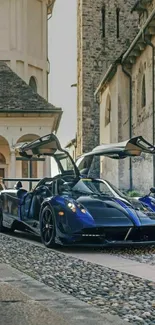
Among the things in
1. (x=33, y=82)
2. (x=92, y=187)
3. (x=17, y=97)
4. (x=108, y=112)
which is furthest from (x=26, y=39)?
(x=92, y=187)

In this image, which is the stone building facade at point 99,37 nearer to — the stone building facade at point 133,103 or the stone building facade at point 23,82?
the stone building facade at point 23,82

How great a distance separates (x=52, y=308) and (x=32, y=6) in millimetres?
32409

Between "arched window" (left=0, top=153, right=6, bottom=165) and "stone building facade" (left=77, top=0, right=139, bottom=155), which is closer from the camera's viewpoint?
"arched window" (left=0, top=153, right=6, bottom=165)

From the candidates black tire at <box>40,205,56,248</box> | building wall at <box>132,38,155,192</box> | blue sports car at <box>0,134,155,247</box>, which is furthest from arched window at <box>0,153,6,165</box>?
black tire at <box>40,205,56,248</box>

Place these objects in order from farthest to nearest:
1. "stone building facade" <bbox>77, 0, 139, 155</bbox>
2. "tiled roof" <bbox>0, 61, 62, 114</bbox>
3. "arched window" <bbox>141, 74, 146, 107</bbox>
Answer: "stone building facade" <bbox>77, 0, 139, 155</bbox>
"tiled roof" <bbox>0, 61, 62, 114</bbox>
"arched window" <bbox>141, 74, 146, 107</bbox>

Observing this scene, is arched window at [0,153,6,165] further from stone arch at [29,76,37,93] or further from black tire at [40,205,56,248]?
black tire at [40,205,56,248]

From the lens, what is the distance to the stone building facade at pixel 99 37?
1620 inches

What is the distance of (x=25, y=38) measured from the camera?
3488 centimetres

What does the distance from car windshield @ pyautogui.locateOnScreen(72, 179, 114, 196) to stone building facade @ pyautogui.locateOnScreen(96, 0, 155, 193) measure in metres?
11.4

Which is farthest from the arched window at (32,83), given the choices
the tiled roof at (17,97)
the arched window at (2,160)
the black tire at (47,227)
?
the black tire at (47,227)

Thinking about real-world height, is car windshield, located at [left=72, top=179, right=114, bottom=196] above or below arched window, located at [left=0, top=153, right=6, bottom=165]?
above

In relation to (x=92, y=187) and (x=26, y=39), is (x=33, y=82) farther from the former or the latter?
(x=92, y=187)

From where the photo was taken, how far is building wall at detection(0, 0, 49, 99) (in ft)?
113

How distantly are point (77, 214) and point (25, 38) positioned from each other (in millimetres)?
26538
